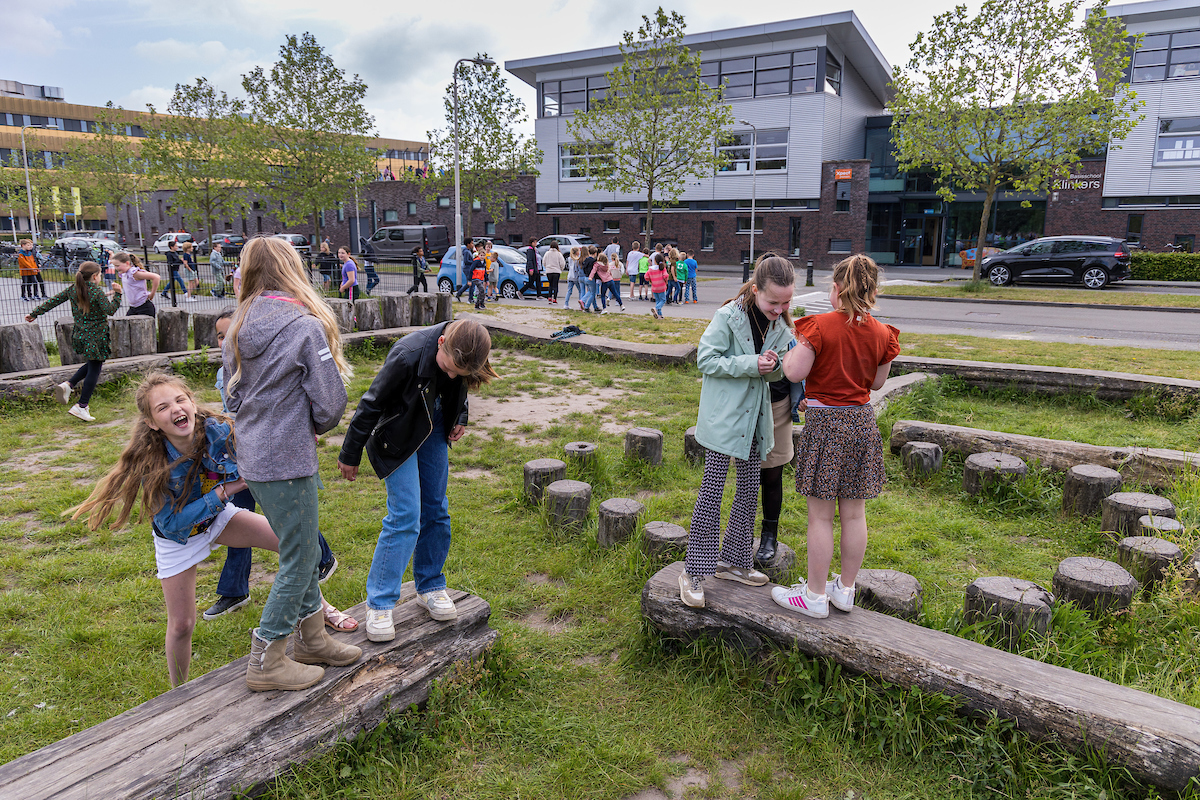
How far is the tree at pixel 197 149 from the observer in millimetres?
30453

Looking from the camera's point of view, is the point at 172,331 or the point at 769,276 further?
the point at 172,331

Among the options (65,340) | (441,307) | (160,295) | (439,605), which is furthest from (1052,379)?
(160,295)

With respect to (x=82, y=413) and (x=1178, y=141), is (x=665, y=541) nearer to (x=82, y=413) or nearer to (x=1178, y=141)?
(x=82, y=413)

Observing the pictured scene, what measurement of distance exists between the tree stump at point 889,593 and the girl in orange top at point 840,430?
293 millimetres

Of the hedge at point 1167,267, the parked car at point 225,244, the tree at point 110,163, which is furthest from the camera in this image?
the tree at point 110,163

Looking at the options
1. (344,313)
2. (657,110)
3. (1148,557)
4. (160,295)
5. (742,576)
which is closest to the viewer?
(742,576)

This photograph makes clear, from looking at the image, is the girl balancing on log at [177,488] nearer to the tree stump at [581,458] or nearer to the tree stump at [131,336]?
the tree stump at [581,458]

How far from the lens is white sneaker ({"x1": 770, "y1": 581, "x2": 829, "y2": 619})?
3.28m

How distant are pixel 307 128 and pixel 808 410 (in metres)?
27.1

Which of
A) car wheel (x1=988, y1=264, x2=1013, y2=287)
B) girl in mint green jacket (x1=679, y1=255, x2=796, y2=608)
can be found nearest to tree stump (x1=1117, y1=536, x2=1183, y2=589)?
girl in mint green jacket (x1=679, y1=255, x2=796, y2=608)

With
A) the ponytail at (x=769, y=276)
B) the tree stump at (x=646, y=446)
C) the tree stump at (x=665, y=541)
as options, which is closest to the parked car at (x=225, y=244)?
the tree stump at (x=646, y=446)

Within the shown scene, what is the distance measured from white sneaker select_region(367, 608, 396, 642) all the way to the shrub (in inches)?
1234

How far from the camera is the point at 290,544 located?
8.96 feet

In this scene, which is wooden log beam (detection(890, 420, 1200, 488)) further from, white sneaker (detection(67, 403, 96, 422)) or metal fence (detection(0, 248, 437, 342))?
metal fence (detection(0, 248, 437, 342))
